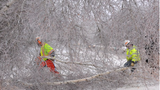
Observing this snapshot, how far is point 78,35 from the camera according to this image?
438cm

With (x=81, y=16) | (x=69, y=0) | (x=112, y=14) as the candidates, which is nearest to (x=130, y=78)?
(x=112, y=14)

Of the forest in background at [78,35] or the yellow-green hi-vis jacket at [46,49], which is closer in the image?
the forest in background at [78,35]

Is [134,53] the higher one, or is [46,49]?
[46,49]

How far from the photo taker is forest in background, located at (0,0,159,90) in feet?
13.5

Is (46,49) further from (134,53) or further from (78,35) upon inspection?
(134,53)

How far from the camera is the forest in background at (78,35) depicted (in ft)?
13.5

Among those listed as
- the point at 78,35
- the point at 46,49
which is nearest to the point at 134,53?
the point at 78,35

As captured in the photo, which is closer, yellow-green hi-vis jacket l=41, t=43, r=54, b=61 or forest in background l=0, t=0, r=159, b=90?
forest in background l=0, t=0, r=159, b=90

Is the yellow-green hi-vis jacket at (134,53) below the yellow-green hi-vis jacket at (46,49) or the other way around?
below

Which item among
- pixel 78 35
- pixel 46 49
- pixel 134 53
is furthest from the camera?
pixel 46 49

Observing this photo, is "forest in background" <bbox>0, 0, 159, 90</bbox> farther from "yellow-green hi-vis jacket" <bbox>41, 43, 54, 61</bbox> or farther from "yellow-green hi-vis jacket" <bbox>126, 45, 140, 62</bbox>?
"yellow-green hi-vis jacket" <bbox>41, 43, 54, 61</bbox>

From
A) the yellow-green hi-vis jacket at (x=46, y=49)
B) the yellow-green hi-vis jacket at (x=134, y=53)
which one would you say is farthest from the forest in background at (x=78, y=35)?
the yellow-green hi-vis jacket at (x=46, y=49)

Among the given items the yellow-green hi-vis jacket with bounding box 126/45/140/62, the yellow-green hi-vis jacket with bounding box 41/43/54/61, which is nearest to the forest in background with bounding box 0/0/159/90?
the yellow-green hi-vis jacket with bounding box 126/45/140/62

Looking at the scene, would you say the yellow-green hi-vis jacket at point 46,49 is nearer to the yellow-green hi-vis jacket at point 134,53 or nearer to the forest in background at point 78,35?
the forest in background at point 78,35
